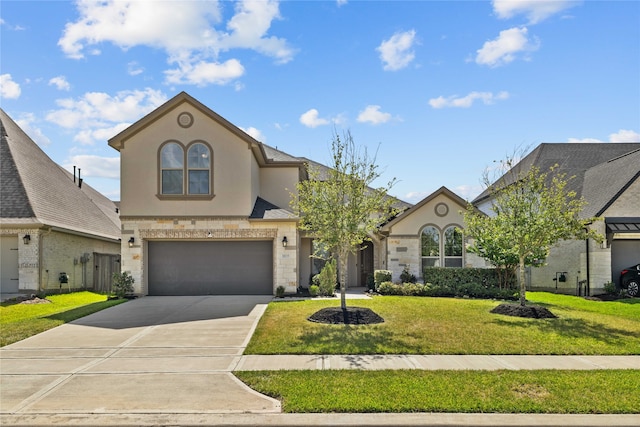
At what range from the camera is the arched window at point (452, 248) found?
816 inches

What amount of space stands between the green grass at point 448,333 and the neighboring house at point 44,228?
33.9 feet

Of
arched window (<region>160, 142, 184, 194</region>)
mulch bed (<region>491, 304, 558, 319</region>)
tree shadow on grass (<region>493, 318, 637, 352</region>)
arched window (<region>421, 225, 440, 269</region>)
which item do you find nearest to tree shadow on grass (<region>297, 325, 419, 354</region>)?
tree shadow on grass (<region>493, 318, 637, 352</region>)

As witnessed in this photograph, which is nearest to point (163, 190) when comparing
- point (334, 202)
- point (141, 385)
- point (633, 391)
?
point (334, 202)

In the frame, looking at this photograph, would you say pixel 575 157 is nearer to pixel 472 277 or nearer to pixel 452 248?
pixel 452 248

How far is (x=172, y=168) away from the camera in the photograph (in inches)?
713

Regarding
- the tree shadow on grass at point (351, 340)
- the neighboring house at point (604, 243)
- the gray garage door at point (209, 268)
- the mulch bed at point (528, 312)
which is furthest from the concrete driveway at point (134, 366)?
the neighboring house at point (604, 243)

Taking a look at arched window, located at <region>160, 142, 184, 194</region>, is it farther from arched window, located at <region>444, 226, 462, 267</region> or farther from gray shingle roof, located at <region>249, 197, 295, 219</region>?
arched window, located at <region>444, 226, 462, 267</region>

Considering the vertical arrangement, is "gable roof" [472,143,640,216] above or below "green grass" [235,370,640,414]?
above

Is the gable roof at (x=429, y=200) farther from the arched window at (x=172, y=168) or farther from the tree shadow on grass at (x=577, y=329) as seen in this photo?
the arched window at (x=172, y=168)

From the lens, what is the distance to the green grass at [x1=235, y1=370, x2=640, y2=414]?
251 inches

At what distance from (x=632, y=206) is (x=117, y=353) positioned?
20351 mm

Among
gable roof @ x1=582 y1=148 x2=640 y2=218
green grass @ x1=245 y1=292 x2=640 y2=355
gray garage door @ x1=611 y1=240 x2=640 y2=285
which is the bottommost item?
green grass @ x1=245 y1=292 x2=640 y2=355

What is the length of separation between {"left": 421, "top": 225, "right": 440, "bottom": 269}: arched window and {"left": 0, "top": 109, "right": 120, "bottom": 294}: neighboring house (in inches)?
606

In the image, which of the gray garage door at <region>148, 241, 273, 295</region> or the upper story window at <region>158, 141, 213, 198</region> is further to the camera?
the gray garage door at <region>148, 241, 273, 295</region>
